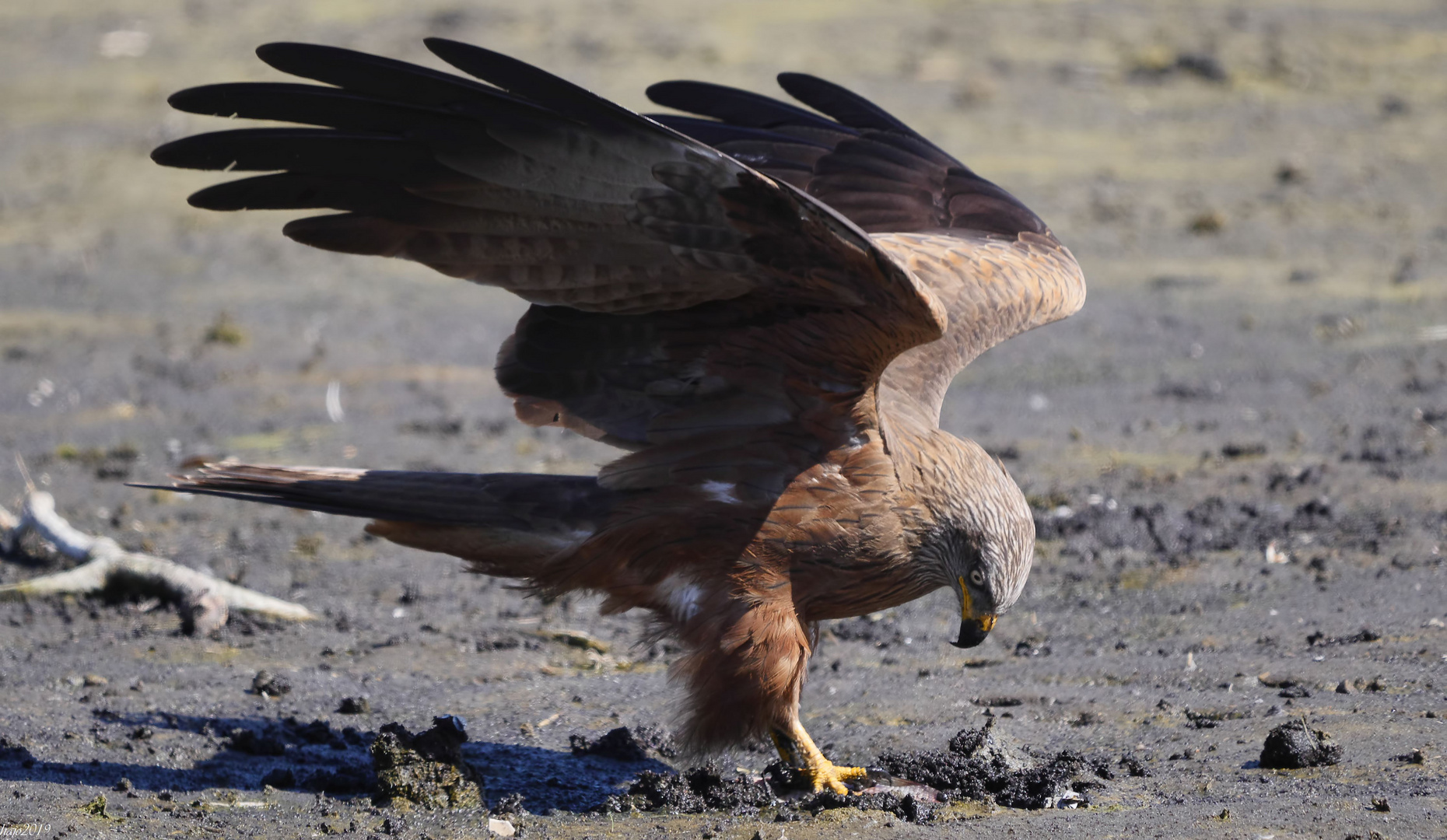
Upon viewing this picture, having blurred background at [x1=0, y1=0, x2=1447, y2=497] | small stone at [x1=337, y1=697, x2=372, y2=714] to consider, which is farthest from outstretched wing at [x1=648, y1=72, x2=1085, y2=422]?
blurred background at [x1=0, y1=0, x2=1447, y2=497]

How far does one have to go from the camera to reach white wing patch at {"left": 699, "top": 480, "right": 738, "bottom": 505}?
4.55m

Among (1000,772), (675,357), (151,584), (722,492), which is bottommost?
(151,584)

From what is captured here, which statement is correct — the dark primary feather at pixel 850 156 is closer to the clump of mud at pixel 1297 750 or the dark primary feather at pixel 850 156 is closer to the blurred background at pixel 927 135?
the blurred background at pixel 927 135

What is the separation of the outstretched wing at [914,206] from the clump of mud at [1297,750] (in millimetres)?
1505

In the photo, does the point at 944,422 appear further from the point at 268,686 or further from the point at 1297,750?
the point at 268,686

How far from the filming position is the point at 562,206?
157 inches

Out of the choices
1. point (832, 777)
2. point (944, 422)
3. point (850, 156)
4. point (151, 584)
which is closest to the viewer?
point (832, 777)

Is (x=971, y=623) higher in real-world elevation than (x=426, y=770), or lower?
higher

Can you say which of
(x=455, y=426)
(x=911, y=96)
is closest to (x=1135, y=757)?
(x=455, y=426)

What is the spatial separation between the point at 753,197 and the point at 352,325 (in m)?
7.02

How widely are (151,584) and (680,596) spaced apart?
97.5 inches

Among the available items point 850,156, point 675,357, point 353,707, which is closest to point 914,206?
point 850,156

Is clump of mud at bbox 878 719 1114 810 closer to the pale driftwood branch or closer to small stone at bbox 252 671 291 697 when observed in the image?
small stone at bbox 252 671 291 697

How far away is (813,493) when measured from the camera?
14.9 ft
